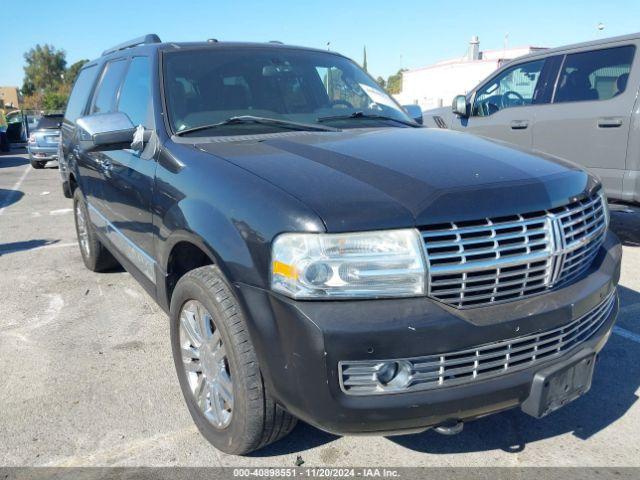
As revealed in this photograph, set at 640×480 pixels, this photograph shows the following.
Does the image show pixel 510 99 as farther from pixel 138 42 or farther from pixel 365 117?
pixel 138 42

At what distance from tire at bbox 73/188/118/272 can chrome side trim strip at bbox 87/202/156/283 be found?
12.0 inches

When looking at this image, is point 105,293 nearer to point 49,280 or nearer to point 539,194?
point 49,280

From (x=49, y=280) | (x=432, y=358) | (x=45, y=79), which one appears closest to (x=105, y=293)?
(x=49, y=280)

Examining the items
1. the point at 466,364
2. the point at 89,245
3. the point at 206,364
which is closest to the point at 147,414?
the point at 206,364

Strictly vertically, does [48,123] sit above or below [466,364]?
above

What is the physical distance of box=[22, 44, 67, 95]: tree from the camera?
73.7 meters

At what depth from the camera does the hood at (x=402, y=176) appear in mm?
2119

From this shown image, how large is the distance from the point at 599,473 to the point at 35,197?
10748 millimetres

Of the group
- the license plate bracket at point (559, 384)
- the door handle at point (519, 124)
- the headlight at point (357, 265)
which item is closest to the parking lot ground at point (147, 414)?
the license plate bracket at point (559, 384)

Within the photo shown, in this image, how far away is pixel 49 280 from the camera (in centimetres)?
545

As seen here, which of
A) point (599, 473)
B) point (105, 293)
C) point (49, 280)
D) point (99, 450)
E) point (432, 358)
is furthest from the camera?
point (49, 280)

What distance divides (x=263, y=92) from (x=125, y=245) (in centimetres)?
135

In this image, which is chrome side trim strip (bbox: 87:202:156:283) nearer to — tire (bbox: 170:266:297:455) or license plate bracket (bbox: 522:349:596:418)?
tire (bbox: 170:266:297:455)

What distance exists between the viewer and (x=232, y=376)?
2.38 m
